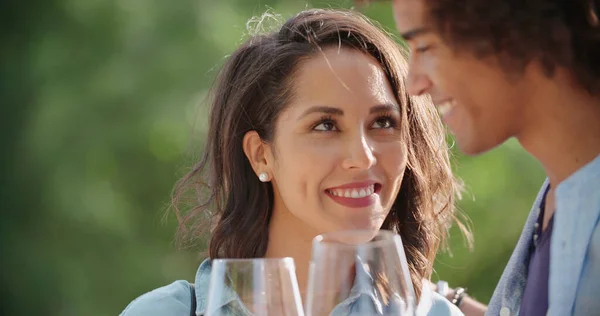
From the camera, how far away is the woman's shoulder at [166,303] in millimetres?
2592

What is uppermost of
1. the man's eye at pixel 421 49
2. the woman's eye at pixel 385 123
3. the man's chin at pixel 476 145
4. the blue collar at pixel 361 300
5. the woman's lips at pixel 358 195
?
the man's eye at pixel 421 49

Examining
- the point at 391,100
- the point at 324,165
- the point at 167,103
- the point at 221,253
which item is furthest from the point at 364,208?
the point at 167,103

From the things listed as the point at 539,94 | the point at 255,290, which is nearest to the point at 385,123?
the point at 539,94

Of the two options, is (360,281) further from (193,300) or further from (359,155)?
(193,300)

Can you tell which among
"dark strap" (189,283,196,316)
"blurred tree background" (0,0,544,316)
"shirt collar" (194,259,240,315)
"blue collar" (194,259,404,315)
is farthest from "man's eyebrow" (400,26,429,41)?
"blurred tree background" (0,0,544,316)

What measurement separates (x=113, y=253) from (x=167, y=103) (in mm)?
1112

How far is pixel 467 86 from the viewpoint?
5.09ft

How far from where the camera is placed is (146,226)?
656 centimetres

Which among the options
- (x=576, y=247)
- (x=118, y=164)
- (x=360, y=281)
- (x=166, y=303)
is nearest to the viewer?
(x=360, y=281)

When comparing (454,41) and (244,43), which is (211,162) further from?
(454,41)

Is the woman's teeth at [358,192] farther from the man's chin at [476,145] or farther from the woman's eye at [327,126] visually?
the man's chin at [476,145]

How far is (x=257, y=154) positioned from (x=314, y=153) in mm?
298

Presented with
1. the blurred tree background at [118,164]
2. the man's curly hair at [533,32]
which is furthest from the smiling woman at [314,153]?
the blurred tree background at [118,164]

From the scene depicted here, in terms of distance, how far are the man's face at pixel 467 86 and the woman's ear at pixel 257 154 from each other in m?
1.19
